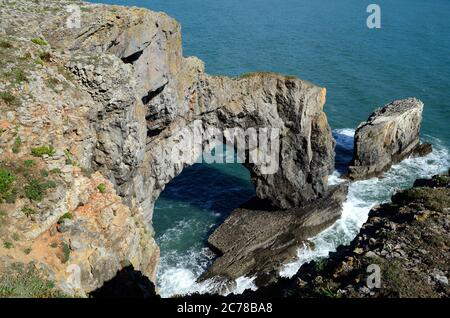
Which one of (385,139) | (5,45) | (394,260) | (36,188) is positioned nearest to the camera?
(394,260)

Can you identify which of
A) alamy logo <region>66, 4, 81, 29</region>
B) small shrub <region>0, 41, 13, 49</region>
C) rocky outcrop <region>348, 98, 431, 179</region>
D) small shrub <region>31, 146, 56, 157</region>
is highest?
alamy logo <region>66, 4, 81, 29</region>

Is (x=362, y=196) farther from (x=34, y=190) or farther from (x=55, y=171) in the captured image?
(x=34, y=190)

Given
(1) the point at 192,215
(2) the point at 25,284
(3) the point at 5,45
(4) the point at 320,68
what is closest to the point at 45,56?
(3) the point at 5,45

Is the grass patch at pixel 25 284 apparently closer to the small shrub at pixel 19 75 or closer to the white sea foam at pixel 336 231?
the small shrub at pixel 19 75

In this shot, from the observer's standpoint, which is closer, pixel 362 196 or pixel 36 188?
pixel 36 188

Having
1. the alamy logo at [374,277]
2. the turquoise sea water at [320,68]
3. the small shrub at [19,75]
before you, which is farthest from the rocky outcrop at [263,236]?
the small shrub at [19,75]

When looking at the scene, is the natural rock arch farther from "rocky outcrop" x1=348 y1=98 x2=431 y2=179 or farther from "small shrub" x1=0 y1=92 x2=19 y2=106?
"rocky outcrop" x1=348 y1=98 x2=431 y2=179

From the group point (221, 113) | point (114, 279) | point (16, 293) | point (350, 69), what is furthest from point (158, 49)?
point (350, 69)

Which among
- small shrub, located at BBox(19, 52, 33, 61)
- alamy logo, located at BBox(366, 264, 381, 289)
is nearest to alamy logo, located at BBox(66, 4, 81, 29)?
small shrub, located at BBox(19, 52, 33, 61)
